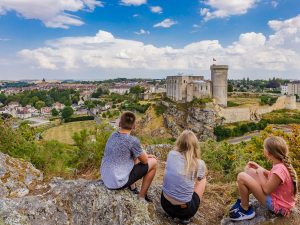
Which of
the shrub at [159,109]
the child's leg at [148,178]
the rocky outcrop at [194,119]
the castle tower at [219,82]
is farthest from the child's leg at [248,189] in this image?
the shrub at [159,109]

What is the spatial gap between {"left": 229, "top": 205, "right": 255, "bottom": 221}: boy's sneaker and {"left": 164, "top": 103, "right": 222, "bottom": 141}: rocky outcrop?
43215 mm

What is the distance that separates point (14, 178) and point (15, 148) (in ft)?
14.9

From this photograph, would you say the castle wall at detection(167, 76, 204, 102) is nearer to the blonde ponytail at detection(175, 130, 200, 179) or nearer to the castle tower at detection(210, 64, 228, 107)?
the castle tower at detection(210, 64, 228, 107)

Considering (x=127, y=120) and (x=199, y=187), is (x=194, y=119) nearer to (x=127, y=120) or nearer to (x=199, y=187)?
(x=199, y=187)

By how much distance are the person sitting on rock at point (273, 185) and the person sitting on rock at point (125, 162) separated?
1.36 m

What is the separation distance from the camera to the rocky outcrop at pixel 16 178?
16.3 feet

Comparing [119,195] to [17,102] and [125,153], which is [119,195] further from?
[17,102]

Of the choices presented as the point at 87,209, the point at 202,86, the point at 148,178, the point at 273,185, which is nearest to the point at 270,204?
the point at 273,185

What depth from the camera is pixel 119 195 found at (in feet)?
14.6

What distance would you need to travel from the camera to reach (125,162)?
14.8 ft

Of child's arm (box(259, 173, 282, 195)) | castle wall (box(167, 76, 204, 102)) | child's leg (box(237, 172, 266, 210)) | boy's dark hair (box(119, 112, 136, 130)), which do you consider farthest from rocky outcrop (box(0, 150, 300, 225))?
→ castle wall (box(167, 76, 204, 102))

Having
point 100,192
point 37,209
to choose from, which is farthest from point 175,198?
point 37,209

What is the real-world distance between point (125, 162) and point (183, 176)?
0.87 metres

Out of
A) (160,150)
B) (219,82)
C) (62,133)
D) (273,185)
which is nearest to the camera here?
(273,185)
